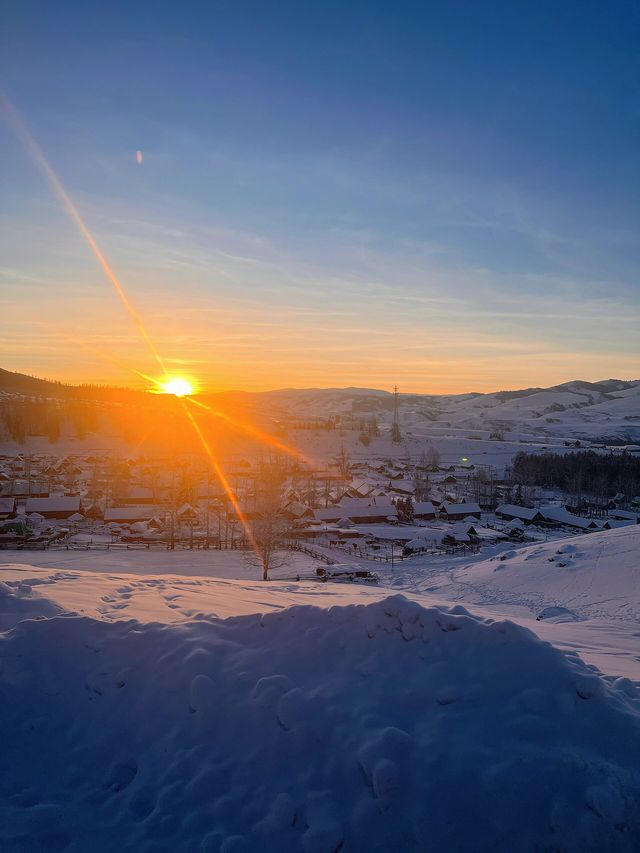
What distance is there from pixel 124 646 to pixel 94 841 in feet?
8.16

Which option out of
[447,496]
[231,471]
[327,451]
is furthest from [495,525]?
[327,451]

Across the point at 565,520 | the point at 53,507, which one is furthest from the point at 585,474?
the point at 53,507

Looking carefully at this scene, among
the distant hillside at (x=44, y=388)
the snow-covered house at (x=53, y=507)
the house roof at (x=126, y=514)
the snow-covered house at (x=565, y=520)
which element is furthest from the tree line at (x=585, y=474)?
the distant hillside at (x=44, y=388)

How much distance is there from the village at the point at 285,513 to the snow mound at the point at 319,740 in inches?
762

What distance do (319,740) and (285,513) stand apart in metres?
40.5

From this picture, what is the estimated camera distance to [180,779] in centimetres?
465

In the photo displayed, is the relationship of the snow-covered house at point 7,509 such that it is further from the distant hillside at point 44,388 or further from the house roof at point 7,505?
the distant hillside at point 44,388

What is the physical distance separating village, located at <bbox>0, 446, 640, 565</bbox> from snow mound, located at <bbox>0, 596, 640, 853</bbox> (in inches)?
762

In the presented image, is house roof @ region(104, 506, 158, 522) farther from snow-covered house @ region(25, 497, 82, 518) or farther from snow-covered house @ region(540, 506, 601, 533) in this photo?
snow-covered house @ region(540, 506, 601, 533)

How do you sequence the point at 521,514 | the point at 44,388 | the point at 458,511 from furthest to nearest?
the point at 44,388 → the point at 458,511 → the point at 521,514

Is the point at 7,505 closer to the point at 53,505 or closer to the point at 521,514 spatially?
the point at 53,505

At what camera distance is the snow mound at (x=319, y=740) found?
4.02m

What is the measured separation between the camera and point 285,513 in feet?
147

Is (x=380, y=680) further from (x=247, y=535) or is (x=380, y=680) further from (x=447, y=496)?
(x=447, y=496)
